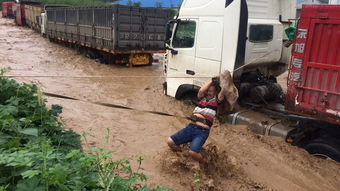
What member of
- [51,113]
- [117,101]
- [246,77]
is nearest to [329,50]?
[246,77]

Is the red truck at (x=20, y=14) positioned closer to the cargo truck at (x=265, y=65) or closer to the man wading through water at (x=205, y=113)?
the cargo truck at (x=265, y=65)

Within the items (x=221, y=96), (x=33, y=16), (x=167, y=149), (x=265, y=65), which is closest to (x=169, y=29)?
(x=265, y=65)

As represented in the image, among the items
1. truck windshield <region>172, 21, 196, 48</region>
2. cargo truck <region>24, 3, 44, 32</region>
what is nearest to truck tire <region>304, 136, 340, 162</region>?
truck windshield <region>172, 21, 196, 48</region>

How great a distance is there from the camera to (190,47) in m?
7.12

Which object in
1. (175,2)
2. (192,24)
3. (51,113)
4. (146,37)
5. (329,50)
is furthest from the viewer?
(175,2)

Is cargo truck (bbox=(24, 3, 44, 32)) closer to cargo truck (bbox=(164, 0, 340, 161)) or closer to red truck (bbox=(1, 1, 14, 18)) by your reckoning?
red truck (bbox=(1, 1, 14, 18))

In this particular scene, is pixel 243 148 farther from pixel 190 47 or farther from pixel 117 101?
pixel 117 101

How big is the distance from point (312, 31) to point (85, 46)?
43.7ft

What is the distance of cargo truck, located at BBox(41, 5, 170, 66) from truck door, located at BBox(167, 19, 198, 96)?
20.6 ft

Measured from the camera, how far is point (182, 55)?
7.37m

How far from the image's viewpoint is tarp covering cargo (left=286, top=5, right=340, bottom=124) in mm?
4699

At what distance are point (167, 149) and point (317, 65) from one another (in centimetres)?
262

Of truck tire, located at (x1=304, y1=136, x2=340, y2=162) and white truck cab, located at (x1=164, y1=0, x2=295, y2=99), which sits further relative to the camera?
white truck cab, located at (x1=164, y1=0, x2=295, y2=99)

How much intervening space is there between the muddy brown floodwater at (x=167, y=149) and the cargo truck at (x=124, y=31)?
2.90 metres
